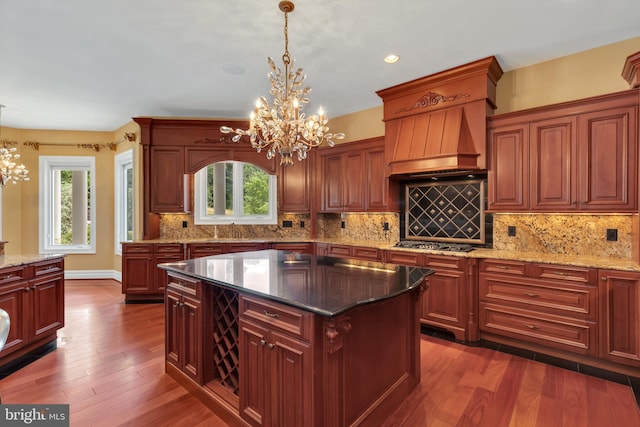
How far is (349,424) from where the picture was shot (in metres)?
1.67

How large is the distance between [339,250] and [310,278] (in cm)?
245

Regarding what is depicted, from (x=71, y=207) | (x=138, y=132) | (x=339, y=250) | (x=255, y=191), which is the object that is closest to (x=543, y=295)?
(x=339, y=250)

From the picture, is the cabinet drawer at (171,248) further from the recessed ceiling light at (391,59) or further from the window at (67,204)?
the recessed ceiling light at (391,59)

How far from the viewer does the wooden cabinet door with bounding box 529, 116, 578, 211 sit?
286 cm

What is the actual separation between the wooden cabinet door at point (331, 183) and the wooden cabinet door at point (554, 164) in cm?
246

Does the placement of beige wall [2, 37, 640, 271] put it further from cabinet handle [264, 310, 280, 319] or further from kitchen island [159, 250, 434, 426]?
cabinet handle [264, 310, 280, 319]

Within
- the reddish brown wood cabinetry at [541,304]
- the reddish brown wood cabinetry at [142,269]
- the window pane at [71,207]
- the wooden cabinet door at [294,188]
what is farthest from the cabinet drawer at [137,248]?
the reddish brown wood cabinetry at [541,304]

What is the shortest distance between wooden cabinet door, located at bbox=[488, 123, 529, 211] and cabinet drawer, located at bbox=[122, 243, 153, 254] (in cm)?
465

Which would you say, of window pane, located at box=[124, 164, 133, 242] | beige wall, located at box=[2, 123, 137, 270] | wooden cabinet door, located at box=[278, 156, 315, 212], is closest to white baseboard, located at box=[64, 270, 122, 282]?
beige wall, located at box=[2, 123, 137, 270]

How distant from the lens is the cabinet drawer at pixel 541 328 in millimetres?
2633

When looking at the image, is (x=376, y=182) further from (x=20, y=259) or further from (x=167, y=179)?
(x=20, y=259)

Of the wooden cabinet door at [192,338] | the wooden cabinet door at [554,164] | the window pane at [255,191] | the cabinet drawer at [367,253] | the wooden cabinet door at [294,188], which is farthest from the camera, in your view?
the window pane at [255,191]

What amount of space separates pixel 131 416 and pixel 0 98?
489 cm

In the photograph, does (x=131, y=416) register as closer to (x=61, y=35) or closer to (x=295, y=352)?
(x=295, y=352)
